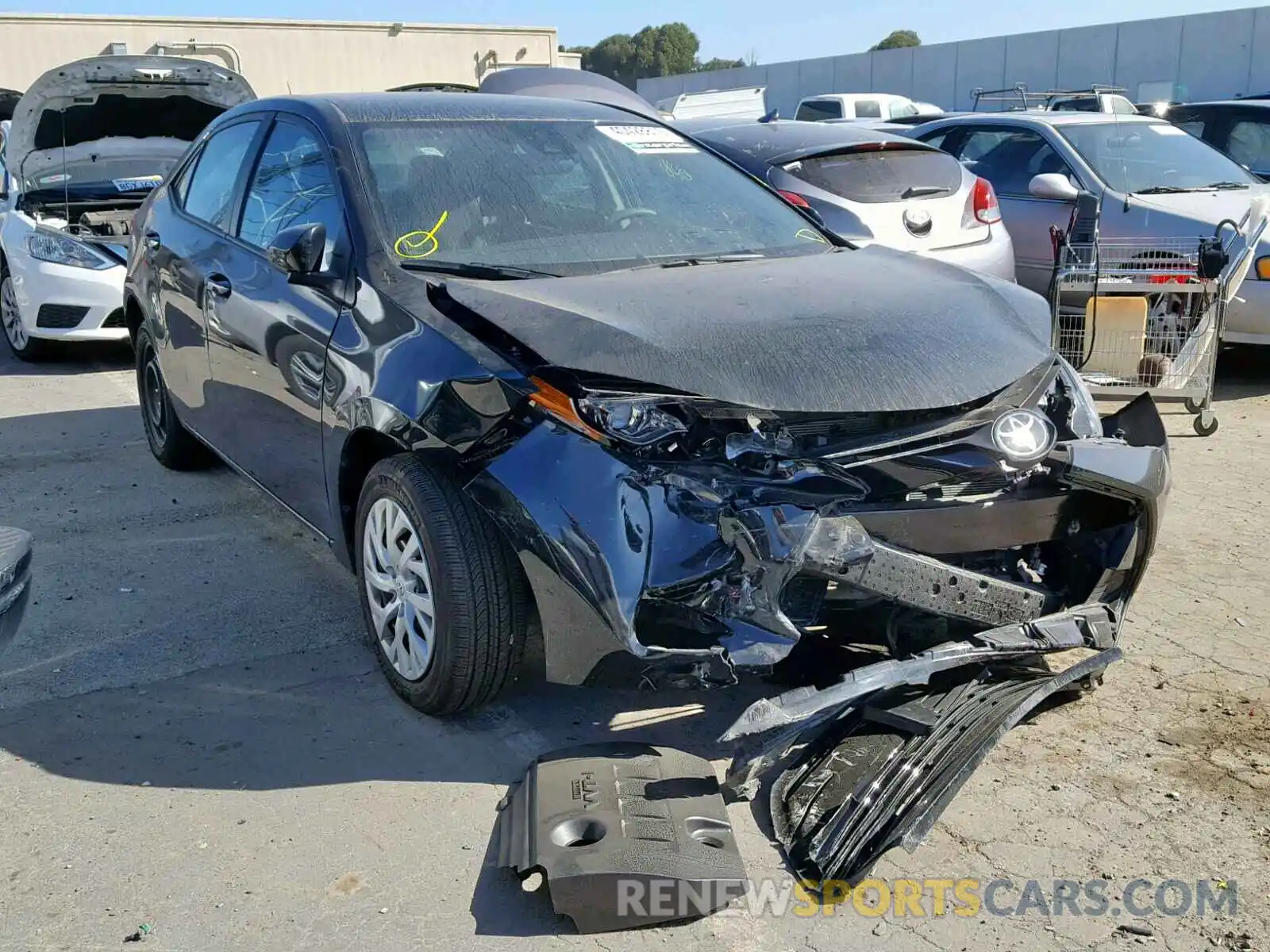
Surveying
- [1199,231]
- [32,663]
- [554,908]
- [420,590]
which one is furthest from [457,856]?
[1199,231]

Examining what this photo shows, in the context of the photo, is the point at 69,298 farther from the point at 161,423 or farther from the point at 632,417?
the point at 632,417

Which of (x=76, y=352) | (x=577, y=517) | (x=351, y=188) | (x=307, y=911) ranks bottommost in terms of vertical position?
(x=76, y=352)

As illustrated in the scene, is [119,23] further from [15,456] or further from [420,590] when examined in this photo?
[420,590]

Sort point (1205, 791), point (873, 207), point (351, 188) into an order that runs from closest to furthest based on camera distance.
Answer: point (1205, 791), point (351, 188), point (873, 207)

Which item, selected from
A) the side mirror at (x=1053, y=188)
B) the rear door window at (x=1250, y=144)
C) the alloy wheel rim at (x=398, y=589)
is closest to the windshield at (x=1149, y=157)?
the side mirror at (x=1053, y=188)

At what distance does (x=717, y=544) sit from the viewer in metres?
2.92

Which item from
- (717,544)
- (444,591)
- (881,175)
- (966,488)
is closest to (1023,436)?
(966,488)

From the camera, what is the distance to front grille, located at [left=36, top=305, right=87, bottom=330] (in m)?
8.35

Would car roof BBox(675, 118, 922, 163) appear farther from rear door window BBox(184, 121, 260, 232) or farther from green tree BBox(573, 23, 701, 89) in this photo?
green tree BBox(573, 23, 701, 89)

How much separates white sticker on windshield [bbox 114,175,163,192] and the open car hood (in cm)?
2

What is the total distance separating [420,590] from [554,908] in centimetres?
103

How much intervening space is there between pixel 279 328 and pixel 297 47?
784 inches

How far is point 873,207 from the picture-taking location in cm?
725

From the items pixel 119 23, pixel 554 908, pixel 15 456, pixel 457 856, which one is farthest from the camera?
pixel 119 23
